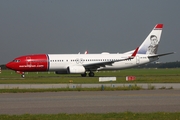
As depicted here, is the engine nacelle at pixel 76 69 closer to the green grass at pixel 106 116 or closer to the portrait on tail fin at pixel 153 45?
the portrait on tail fin at pixel 153 45

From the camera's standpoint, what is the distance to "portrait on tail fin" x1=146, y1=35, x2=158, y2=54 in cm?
5897

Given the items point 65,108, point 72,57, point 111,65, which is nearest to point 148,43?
point 111,65

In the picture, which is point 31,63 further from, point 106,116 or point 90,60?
point 106,116

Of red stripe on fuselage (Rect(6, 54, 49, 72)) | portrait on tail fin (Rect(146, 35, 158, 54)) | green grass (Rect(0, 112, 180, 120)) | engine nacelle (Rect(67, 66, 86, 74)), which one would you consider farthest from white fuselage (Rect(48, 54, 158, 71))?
green grass (Rect(0, 112, 180, 120))

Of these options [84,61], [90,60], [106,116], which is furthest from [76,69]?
[106,116]

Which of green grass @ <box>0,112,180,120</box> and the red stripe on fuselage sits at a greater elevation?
the red stripe on fuselage

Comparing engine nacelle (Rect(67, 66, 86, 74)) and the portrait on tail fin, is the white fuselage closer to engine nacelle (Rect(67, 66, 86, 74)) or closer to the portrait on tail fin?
engine nacelle (Rect(67, 66, 86, 74))

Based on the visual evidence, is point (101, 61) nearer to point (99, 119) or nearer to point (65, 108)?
point (65, 108)

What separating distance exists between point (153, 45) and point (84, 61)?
11.4 metres

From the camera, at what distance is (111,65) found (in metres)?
56.1

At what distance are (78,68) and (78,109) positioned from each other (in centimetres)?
3739

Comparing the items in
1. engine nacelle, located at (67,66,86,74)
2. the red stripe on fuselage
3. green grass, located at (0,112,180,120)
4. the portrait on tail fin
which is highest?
the portrait on tail fin

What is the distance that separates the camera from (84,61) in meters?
55.9

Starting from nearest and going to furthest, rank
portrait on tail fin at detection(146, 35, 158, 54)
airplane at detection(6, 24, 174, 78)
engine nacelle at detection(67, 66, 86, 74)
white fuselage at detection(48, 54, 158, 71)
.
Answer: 1. engine nacelle at detection(67, 66, 86, 74)
2. airplane at detection(6, 24, 174, 78)
3. white fuselage at detection(48, 54, 158, 71)
4. portrait on tail fin at detection(146, 35, 158, 54)
